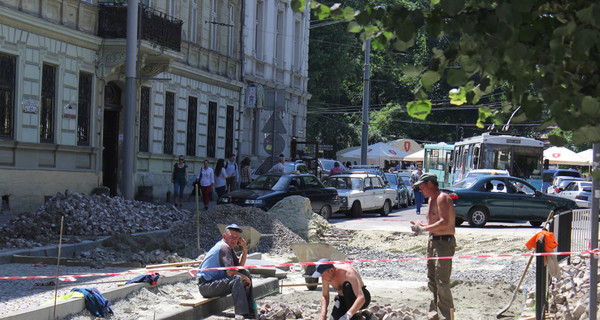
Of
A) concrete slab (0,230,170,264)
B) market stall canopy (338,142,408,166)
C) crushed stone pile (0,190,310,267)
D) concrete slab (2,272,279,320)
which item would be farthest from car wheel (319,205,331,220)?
market stall canopy (338,142,408,166)

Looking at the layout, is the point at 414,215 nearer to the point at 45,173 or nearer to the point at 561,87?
the point at 45,173

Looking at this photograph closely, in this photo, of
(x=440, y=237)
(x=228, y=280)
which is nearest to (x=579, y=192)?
(x=440, y=237)

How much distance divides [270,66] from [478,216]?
1822cm

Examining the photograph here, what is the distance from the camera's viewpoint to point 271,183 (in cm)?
2306

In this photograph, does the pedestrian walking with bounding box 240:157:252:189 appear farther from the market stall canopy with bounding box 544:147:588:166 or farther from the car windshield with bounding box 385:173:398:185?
the market stall canopy with bounding box 544:147:588:166

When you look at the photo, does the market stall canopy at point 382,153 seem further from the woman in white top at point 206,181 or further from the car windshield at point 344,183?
the woman in white top at point 206,181

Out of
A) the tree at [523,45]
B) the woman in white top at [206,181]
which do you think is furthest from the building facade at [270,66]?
the tree at [523,45]

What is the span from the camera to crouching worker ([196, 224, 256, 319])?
31.4 feet

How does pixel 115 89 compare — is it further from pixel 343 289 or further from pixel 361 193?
A: pixel 343 289

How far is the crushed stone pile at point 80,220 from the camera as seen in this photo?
14.6 metres

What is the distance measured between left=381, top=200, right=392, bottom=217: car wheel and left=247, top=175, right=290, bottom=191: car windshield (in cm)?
694

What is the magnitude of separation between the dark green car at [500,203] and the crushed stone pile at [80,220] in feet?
28.0

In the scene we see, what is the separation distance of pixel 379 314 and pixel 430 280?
0.73 m

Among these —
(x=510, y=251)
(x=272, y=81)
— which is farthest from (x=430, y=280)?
(x=272, y=81)
